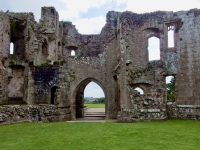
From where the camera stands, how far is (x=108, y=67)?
19.7 metres

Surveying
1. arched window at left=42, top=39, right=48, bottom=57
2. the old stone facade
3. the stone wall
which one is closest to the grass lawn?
the stone wall

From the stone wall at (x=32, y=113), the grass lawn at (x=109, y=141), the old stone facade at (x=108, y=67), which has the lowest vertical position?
the grass lawn at (x=109, y=141)

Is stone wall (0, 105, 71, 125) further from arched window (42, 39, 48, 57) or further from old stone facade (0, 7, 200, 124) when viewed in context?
arched window (42, 39, 48, 57)

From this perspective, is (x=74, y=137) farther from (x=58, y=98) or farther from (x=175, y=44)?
(x=175, y=44)

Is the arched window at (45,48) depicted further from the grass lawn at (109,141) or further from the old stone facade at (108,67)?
the grass lawn at (109,141)

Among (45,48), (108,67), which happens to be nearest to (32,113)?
(108,67)

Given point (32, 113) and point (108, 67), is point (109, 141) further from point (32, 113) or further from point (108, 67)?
point (108, 67)

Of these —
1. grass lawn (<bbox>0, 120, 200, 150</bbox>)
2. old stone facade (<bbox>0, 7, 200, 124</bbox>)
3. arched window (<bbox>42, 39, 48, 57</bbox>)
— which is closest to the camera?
grass lawn (<bbox>0, 120, 200, 150</bbox>)

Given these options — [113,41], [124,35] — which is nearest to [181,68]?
[124,35]

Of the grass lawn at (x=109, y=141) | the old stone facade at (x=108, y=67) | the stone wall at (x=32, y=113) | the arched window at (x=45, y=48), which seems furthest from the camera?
the arched window at (x=45, y=48)

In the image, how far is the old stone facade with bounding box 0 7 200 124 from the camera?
16.0 metres

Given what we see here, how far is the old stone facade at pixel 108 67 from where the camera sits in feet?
52.4

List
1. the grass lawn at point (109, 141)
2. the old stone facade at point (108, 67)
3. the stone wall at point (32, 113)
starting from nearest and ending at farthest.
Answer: the grass lawn at point (109, 141)
the stone wall at point (32, 113)
the old stone facade at point (108, 67)

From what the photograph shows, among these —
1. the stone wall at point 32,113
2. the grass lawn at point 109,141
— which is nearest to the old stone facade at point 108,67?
the stone wall at point 32,113
